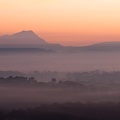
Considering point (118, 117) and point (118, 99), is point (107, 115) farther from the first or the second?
point (118, 99)

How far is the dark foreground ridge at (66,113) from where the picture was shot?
500ft

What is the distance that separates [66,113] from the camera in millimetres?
158000

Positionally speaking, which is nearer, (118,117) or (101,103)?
(118,117)

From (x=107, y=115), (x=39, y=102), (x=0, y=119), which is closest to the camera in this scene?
(x=0, y=119)

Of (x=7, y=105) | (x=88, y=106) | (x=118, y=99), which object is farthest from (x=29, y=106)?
(x=118, y=99)

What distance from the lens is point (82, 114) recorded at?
16062 centimetres

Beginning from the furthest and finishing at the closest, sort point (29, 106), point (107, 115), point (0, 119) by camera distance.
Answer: point (29, 106), point (107, 115), point (0, 119)

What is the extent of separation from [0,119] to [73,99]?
50308mm

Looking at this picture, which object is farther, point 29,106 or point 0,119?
point 29,106

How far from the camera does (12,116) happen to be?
5979 inches

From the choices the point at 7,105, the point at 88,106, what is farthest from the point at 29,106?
the point at 88,106

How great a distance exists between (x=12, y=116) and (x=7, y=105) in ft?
86.0

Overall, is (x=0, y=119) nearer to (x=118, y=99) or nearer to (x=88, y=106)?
(x=88, y=106)

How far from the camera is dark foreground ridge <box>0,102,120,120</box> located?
5999 inches
